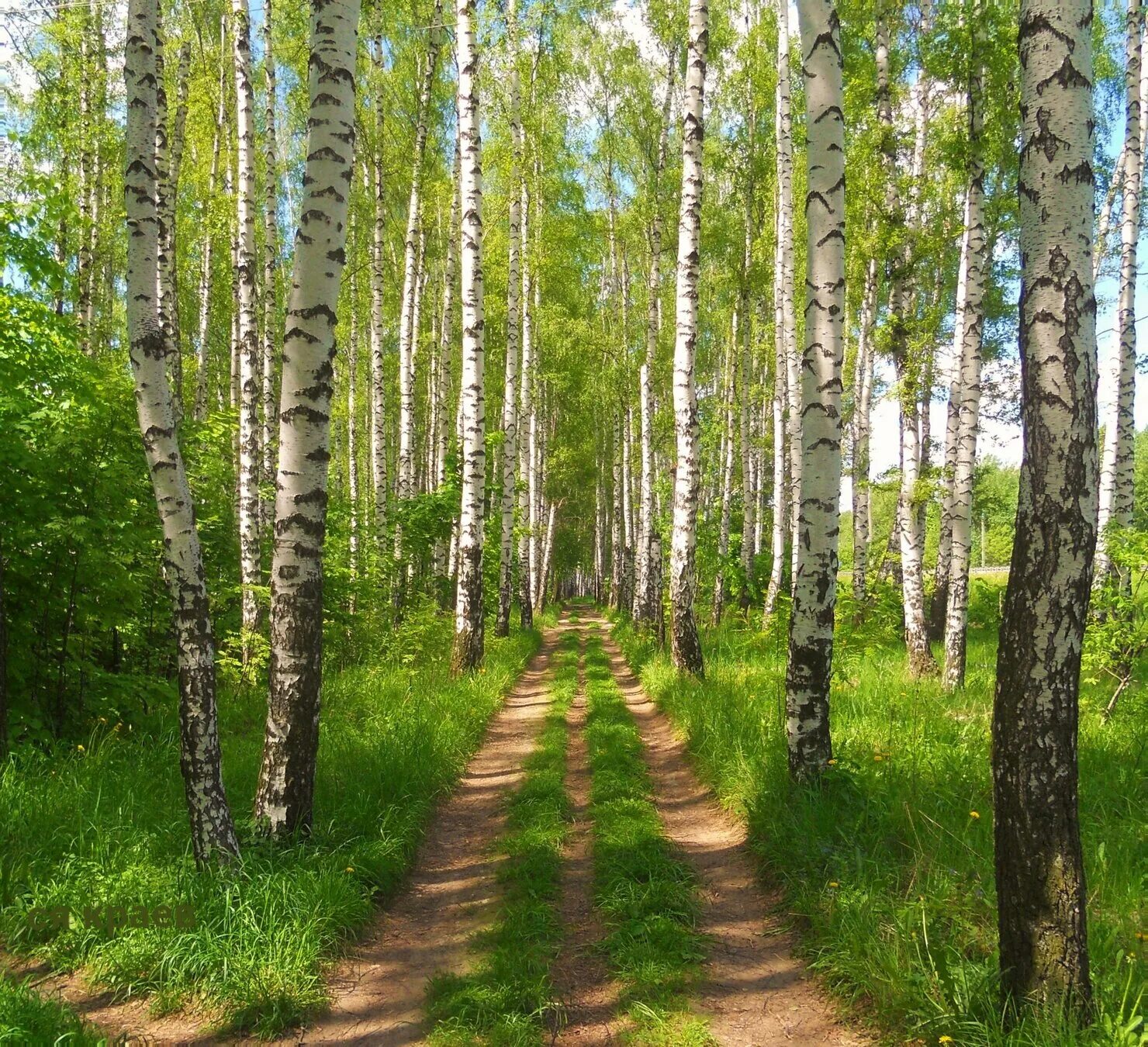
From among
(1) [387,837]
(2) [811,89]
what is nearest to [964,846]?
(1) [387,837]

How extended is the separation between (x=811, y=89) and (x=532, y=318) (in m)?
15.0

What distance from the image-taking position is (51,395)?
245 inches

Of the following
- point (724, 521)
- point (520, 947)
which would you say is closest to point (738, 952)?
point (520, 947)

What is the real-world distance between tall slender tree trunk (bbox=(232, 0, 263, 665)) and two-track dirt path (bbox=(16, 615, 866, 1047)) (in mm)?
4655

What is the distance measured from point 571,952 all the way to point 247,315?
8869mm

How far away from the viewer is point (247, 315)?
9.62m

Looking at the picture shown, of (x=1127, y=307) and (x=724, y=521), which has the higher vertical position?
(x=1127, y=307)

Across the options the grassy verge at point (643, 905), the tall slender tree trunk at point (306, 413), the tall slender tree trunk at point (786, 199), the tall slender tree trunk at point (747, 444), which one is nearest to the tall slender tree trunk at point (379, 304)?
the tall slender tree trunk at point (786, 199)

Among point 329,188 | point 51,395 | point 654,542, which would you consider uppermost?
point 329,188

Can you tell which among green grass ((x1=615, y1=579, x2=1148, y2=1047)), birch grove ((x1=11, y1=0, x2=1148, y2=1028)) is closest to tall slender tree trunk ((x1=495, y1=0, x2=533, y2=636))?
birch grove ((x1=11, y1=0, x2=1148, y2=1028))

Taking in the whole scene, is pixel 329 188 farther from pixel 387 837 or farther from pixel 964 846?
pixel 964 846

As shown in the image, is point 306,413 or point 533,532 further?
point 533,532

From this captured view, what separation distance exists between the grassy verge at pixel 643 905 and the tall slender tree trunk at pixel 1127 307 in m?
7.54

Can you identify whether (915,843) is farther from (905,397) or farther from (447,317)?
(447,317)
